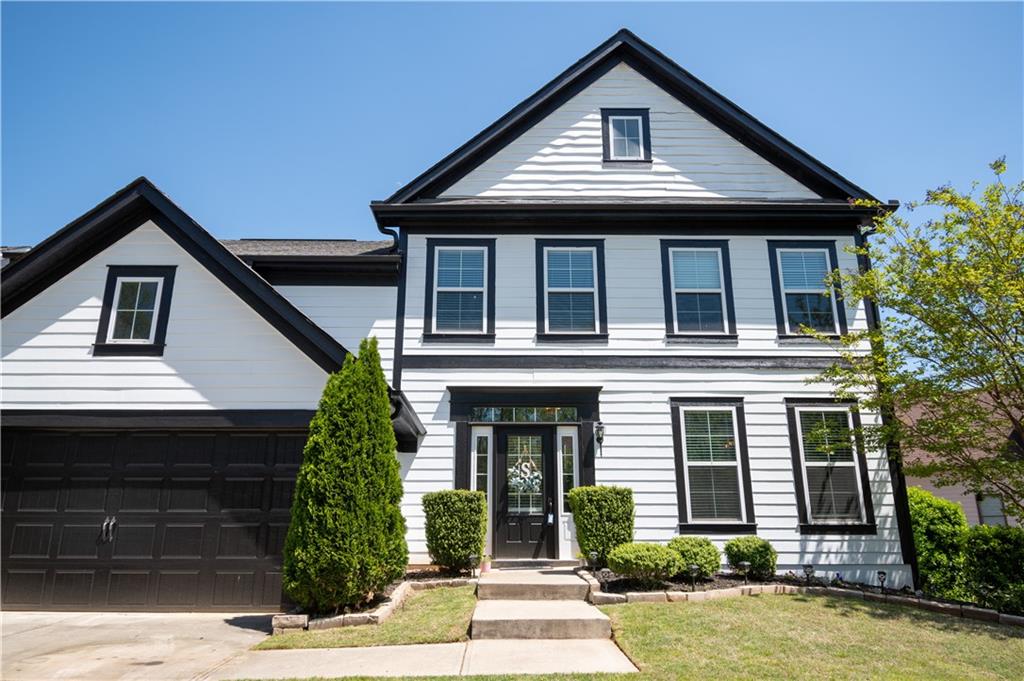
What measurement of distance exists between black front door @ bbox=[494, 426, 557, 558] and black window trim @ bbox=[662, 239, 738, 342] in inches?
123

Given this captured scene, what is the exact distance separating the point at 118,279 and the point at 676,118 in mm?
11190

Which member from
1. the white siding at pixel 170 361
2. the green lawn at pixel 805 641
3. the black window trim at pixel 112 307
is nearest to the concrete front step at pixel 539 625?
the green lawn at pixel 805 641

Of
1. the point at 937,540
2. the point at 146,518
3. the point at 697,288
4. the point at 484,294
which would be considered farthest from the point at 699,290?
the point at 146,518

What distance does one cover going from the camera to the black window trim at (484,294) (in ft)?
35.8

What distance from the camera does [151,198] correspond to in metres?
9.46

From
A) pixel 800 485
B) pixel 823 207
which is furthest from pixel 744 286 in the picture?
pixel 800 485

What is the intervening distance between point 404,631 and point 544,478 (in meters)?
4.40

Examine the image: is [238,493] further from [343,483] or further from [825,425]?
[825,425]

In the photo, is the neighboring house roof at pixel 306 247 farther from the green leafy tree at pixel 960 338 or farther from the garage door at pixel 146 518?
the green leafy tree at pixel 960 338

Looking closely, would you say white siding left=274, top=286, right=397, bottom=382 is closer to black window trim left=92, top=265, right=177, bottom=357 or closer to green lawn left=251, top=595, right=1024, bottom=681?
black window trim left=92, top=265, right=177, bottom=357

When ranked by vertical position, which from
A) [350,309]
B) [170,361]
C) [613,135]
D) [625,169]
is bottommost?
[170,361]

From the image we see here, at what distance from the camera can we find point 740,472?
10.3 m

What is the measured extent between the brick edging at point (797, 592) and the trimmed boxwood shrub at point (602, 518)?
0.51m

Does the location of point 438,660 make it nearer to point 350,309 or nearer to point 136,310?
point 350,309
